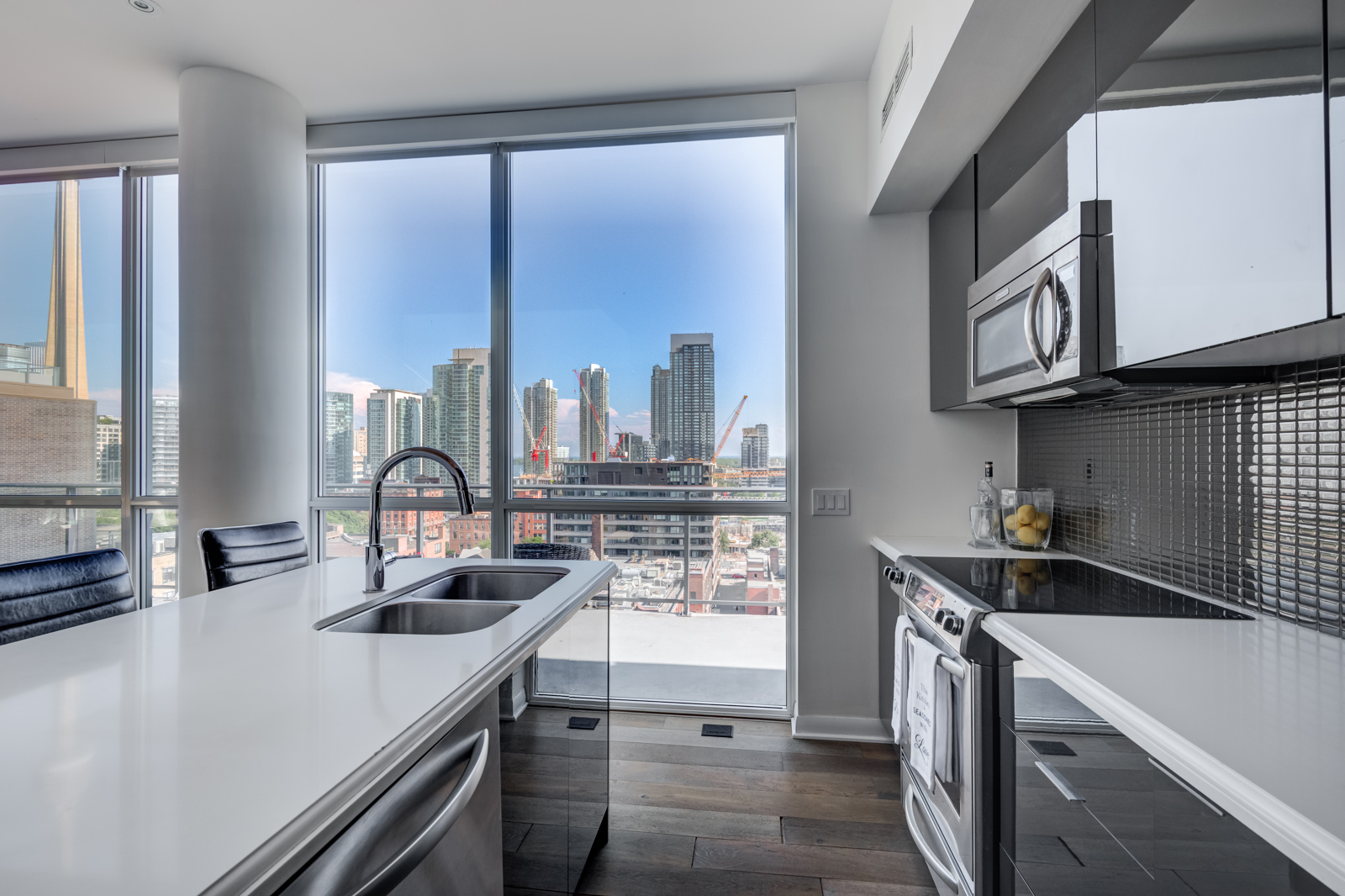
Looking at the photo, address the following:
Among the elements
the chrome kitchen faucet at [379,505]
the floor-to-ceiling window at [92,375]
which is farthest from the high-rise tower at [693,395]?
the floor-to-ceiling window at [92,375]

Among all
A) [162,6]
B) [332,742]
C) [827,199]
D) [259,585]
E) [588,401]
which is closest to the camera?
[332,742]

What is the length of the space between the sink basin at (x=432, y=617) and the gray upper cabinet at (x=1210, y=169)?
1379 mm

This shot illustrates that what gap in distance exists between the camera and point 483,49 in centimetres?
252

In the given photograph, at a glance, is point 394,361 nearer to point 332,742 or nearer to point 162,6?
point 162,6

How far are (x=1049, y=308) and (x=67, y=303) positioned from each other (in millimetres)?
4440

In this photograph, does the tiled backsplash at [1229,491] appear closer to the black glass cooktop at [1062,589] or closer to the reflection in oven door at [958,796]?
the black glass cooktop at [1062,589]

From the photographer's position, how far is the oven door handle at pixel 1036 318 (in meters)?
1.43

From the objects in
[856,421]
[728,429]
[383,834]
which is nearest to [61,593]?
[383,834]

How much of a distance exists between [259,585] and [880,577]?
213 centimetres

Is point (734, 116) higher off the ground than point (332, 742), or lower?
higher

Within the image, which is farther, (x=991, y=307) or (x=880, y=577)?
(x=880, y=577)

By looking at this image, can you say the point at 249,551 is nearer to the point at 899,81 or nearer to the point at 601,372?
the point at 601,372

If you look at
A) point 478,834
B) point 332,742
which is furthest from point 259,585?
point 332,742

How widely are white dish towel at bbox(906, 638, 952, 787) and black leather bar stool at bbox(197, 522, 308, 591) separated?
1865mm
